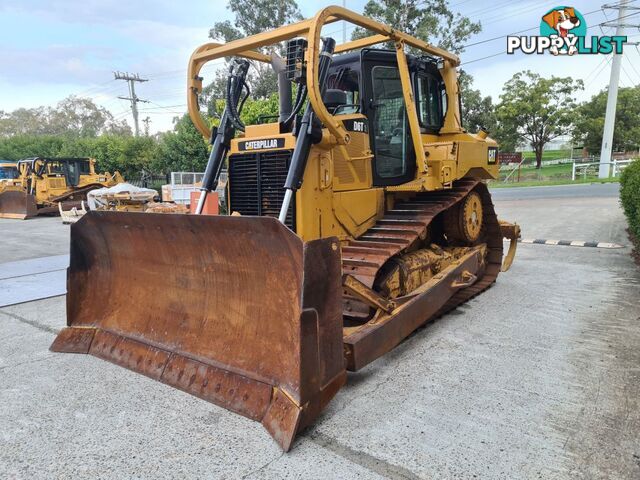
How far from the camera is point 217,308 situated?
3447 mm

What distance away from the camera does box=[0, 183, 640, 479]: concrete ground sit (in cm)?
255

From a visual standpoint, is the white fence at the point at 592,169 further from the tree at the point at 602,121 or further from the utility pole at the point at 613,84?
the tree at the point at 602,121

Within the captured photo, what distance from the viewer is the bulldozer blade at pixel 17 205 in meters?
18.2

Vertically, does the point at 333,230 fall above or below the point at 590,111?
below

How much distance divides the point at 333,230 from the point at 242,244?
1297 millimetres

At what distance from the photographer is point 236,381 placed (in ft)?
10.2

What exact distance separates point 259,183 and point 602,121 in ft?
141

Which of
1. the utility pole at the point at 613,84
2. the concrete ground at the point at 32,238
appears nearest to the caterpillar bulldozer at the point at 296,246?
the concrete ground at the point at 32,238

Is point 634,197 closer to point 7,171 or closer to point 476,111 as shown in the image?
point 476,111

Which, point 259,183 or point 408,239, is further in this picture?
point 408,239

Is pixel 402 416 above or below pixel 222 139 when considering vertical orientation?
below

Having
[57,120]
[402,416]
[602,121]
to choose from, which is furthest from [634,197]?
[57,120]

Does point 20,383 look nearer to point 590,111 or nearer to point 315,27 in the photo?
point 315,27

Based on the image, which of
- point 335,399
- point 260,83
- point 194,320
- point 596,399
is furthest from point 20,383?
point 260,83
